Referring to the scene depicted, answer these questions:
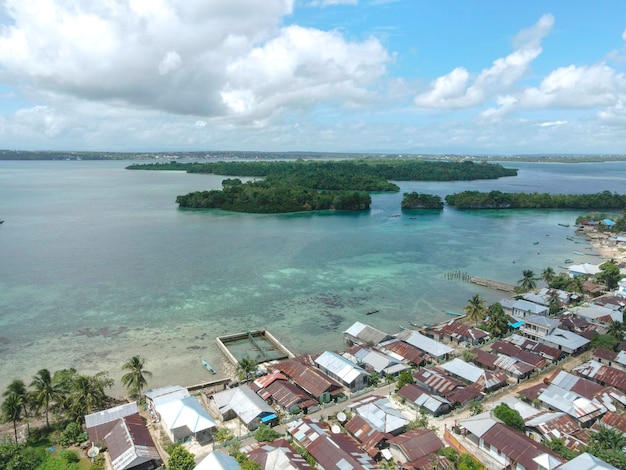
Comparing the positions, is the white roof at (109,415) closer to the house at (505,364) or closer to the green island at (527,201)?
the house at (505,364)

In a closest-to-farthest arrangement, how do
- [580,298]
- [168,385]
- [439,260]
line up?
[168,385]
[580,298]
[439,260]

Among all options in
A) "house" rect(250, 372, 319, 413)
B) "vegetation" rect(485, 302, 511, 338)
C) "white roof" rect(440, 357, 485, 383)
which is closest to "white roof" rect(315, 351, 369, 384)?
"house" rect(250, 372, 319, 413)

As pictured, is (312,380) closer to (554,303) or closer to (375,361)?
(375,361)

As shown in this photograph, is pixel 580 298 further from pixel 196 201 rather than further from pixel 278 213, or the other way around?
pixel 196 201

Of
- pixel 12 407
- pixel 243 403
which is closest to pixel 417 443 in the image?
pixel 243 403

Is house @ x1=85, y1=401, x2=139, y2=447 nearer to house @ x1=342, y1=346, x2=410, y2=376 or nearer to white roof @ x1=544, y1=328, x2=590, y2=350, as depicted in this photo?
house @ x1=342, y1=346, x2=410, y2=376

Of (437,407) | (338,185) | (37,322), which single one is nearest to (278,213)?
(338,185)
